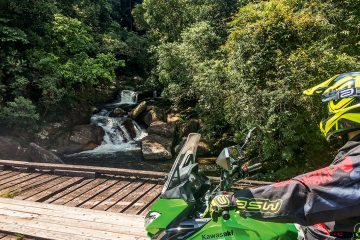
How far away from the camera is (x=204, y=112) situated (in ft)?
51.5

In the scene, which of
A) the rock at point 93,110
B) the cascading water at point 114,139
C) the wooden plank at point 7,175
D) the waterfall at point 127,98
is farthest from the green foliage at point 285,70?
the waterfall at point 127,98

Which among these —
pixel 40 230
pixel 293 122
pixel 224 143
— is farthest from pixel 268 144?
pixel 40 230

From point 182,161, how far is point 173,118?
1604cm

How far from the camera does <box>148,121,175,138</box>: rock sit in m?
17.7

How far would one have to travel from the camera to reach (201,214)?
2.63m

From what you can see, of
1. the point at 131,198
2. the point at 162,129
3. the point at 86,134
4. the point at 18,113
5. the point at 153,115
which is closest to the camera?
the point at 131,198

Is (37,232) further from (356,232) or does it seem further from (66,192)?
(356,232)

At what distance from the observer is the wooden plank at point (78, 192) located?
5.80 m

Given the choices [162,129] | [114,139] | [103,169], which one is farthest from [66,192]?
[114,139]

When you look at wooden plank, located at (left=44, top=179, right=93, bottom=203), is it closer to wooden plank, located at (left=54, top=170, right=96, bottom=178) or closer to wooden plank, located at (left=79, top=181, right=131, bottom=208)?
wooden plank, located at (left=54, top=170, right=96, bottom=178)

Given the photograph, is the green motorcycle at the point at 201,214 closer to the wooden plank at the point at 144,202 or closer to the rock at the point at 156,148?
the wooden plank at the point at 144,202

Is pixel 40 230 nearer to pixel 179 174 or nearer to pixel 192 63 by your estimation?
pixel 179 174

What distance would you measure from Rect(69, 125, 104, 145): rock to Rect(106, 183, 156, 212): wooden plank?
11735mm

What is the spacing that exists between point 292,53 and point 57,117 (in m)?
13.0
